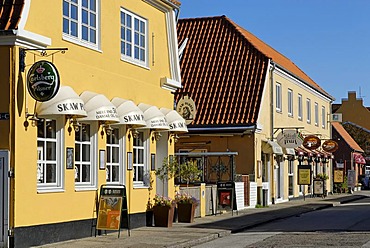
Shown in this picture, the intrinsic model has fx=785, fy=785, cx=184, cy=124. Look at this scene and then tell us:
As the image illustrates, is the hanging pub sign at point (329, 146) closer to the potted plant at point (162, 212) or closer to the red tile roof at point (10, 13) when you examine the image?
the potted plant at point (162, 212)

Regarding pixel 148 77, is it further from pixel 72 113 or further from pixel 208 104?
pixel 208 104

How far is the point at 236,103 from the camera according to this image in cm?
3300

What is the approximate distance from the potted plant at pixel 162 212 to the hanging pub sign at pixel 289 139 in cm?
1464

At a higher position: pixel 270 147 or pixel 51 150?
pixel 270 147

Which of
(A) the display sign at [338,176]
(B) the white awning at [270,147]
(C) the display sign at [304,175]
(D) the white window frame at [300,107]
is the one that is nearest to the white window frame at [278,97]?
(B) the white awning at [270,147]

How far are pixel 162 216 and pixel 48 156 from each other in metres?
5.69

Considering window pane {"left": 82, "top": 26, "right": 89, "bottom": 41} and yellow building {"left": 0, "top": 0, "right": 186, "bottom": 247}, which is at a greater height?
window pane {"left": 82, "top": 26, "right": 89, "bottom": 41}

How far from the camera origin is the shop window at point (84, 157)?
18.3 metres

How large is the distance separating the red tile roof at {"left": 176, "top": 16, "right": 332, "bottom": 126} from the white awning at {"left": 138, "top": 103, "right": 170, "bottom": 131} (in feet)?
35.6

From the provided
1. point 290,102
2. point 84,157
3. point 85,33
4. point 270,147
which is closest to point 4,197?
point 84,157

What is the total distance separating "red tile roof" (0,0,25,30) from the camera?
15.4 metres

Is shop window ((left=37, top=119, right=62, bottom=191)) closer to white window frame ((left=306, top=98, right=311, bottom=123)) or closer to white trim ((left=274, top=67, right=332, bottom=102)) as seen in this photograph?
white trim ((left=274, top=67, right=332, bottom=102))

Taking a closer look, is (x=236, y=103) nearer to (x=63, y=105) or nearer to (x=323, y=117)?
(x=63, y=105)

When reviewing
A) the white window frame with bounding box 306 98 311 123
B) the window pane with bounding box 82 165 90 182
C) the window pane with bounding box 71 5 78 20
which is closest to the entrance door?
the window pane with bounding box 82 165 90 182
